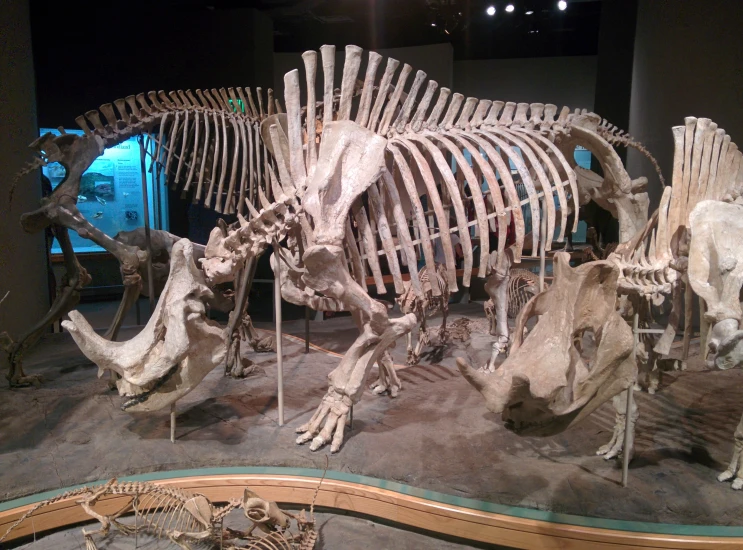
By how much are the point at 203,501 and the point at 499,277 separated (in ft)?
A: 9.98

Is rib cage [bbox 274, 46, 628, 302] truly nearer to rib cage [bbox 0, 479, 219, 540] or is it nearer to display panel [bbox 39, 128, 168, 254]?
rib cage [bbox 0, 479, 219, 540]

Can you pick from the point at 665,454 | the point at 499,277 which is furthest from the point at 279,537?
the point at 499,277

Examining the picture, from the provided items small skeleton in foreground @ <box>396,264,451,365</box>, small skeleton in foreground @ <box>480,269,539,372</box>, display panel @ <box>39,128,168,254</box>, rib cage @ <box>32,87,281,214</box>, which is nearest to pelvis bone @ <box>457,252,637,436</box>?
small skeleton in foreground @ <box>396,264,451,365</box>

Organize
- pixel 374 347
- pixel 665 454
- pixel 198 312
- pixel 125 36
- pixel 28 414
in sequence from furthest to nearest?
pixel 125 36, pixel 28 414, pixel 374 347, pixel 665 454, pixel 198 312

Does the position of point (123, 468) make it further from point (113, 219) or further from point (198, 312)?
point (113, 219)

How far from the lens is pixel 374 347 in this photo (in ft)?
11.9

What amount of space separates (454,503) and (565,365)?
1.11 meters

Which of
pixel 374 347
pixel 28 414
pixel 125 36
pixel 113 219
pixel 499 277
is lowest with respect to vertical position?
pixel 28 414

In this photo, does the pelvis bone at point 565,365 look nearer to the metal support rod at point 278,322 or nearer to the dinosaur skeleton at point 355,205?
the dinosaur skeleton at point 355,205

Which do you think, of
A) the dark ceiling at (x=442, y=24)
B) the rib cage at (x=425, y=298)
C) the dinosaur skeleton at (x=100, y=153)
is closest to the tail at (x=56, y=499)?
the dinosaur skeleton at (x=100, y=153)

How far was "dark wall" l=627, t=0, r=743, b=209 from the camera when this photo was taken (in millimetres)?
4715

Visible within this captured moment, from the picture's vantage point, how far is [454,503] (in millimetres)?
2857

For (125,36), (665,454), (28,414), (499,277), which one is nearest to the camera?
(665,454)

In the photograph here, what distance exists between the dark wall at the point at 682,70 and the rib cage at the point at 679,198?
157 centimetres
